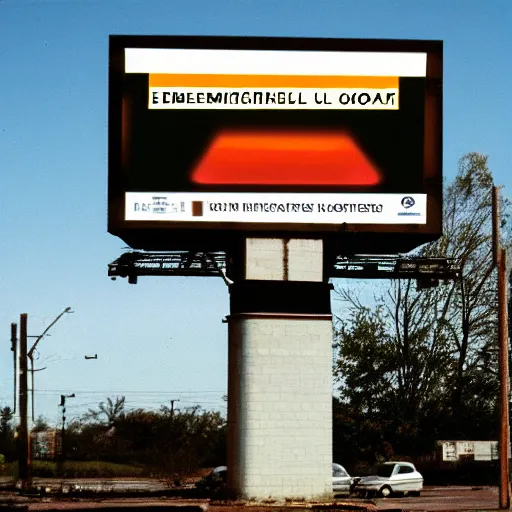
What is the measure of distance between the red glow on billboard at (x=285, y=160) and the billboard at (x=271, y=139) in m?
0.03

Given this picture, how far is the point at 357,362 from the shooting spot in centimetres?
7556

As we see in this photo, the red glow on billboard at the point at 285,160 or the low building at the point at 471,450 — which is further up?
the red glow on billboard at the point at 285,160

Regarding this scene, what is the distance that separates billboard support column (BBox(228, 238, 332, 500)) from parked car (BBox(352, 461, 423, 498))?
49.2ft

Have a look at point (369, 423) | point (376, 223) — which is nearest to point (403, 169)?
point (376, 223)

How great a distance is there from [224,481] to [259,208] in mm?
14915

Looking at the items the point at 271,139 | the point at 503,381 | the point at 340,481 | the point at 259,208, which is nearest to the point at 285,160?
the point at 271,139

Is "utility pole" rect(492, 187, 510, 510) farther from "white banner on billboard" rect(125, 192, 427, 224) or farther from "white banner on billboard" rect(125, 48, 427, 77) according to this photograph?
"white banner on billboard" rect(125, 48, 427, 77)

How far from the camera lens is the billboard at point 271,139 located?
3891cm

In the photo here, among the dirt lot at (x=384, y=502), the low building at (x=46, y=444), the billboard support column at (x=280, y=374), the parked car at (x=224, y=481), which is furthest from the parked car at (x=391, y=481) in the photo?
the low building at (x=46, y=444)

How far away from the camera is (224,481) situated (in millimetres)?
49594

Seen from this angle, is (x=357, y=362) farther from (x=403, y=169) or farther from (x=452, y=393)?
(x=403, y=169)

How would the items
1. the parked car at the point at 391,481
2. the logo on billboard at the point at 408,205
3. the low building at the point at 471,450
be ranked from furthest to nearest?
the low building at the point at 471,450
the parked car at the point at 391,481
the logo on billboard at the point at 408,205

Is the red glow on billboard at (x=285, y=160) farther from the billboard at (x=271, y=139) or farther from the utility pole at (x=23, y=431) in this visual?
the utility pole at (x=23, y=431)

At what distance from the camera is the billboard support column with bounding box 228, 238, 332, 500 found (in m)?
38.1
